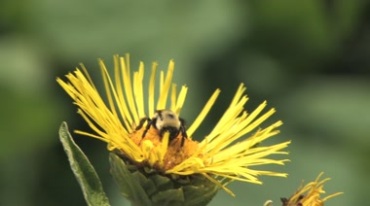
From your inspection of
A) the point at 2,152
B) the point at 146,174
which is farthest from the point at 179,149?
the point at 2,152

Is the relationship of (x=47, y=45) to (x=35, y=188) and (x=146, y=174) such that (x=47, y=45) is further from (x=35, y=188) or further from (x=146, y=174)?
(x=146, y=174)

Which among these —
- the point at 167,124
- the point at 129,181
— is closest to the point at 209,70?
the point at 167,124

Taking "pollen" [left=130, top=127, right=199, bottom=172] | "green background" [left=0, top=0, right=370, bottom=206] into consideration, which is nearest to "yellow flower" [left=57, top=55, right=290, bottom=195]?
"pollen" [left=130, top=127, right=199, bottom=172]

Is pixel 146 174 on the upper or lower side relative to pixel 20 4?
lower

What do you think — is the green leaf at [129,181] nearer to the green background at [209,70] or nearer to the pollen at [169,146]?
the pollen at [169,146]

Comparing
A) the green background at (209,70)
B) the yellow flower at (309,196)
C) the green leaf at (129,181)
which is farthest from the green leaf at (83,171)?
the green background at (209,70)

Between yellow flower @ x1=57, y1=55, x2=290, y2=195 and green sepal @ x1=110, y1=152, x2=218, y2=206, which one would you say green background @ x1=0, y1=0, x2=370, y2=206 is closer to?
yellow flower @ x1=57, y1=55, x2=290, y2=195
